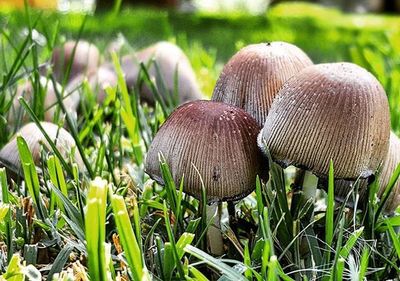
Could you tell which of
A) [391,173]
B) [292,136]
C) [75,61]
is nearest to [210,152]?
[292,136]

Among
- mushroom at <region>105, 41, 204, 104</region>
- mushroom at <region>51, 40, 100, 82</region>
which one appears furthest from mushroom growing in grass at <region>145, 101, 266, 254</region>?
mushroom at <region>51, 40, 100, 82</region>

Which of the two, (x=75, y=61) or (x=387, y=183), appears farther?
(x=75, y=61)

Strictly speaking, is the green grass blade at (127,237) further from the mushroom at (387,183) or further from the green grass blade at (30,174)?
the mushroom at (387,183)

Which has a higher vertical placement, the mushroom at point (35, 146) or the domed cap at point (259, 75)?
the domed cap at point (259, 75)

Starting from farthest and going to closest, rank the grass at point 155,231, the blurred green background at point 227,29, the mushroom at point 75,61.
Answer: the blurred green background at point 227,29, the mushroom at point 75,61, the grass at point 155,231

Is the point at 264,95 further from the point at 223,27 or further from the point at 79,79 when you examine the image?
the point at 223,27

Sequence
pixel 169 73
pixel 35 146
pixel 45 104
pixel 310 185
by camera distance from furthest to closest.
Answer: pixel 169 73 → pixel 45 104 → pixel 35 146 → pixel 310 185

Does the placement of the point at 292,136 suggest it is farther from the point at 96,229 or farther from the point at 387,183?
the point at 96,229

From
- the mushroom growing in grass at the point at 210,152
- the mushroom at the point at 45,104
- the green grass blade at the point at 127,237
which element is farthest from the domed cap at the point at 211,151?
the mushroom at the point at 45,104
